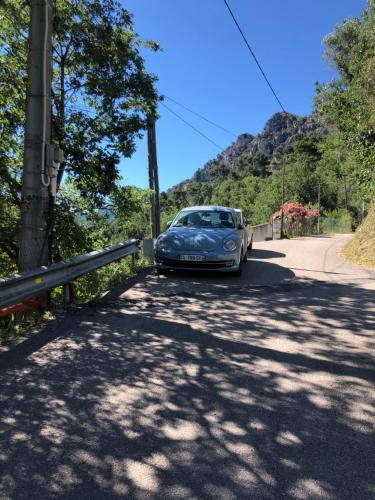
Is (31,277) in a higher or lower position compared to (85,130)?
lower

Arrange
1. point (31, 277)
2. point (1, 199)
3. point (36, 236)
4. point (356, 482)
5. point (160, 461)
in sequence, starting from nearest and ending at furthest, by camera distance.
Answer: point (356, 482) → point (160, 461) → point (31, 277) → point (36, 236) → point (1, 199)

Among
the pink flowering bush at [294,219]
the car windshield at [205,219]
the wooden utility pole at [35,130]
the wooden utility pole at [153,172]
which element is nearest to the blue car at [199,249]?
the car windshield at [205,219]

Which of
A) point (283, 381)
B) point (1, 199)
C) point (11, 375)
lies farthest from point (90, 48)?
point (283, 381)

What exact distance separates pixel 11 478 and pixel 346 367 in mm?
2764

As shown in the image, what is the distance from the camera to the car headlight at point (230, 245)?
26.1 feet

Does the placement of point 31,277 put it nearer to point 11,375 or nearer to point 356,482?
point 11,375

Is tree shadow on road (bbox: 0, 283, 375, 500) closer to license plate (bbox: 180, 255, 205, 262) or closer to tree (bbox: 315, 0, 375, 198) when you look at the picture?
license plate (bbox: 180, 255, 205, 262)

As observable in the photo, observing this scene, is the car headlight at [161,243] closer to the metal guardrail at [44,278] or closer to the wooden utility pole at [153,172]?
the metal guardrail at [44,278]

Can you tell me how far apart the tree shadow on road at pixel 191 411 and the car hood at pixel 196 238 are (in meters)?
3.06

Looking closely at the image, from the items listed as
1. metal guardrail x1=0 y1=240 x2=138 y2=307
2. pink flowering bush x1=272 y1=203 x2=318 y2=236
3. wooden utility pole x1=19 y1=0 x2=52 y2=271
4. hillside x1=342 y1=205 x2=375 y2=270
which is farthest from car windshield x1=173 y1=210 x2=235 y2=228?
pink flowering bush x1=272 y1=203 x2=318 y2=236

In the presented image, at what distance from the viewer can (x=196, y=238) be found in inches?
317

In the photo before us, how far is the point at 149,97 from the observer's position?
8836 millimetres

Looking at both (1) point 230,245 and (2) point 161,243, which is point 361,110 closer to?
(1) point 230,245

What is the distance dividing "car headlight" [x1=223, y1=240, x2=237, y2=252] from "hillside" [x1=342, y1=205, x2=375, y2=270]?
153 inches
